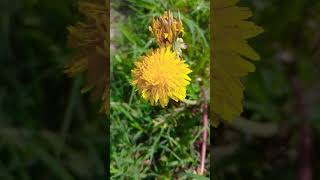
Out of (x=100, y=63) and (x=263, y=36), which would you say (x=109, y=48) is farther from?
(x=263, y=36)

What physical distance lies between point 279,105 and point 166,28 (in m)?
0.43

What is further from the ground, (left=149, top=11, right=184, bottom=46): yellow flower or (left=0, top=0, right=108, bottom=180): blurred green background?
(left=149, top=11, right=184, bottom=46): yellow flower

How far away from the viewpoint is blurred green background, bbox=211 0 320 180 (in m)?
0.93

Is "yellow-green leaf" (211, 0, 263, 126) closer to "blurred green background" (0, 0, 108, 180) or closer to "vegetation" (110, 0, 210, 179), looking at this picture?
"vegetation" (110, 0, 210, 179)

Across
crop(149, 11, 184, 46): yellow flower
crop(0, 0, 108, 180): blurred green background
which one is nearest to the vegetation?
crop(149, 11, 184, 46): yellow flower

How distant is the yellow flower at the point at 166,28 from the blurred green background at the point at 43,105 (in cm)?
35

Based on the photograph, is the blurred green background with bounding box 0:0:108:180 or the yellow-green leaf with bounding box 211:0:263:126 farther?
the blurred green background with bounding box 0:0:108:180

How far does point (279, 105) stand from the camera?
96cm

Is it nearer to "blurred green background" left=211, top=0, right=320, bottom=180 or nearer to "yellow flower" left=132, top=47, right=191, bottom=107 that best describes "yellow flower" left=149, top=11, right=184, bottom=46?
"yellow flower" left=132, top=47, right=191, bottom=107

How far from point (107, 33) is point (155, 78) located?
6 cm

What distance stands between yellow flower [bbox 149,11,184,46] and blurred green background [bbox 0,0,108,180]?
0.35 metres

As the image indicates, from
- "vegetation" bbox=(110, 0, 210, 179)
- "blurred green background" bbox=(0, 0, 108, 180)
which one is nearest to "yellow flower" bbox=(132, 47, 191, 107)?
"vegetation" bbox=(110, 0, 210, 179)

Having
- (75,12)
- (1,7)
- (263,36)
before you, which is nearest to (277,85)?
(263,36)

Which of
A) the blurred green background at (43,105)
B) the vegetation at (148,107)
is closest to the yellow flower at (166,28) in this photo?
the vegetation at (148,107)
